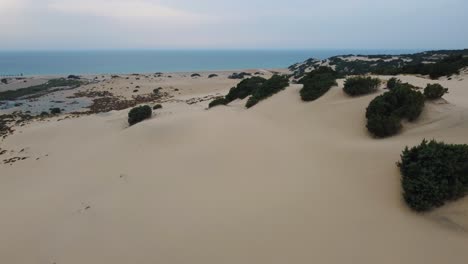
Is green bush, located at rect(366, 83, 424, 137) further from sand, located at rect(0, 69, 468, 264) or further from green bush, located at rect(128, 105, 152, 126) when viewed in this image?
green bush, located at rect(128, 105, 152, 126)

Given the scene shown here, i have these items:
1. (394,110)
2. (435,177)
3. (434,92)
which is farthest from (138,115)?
(435,177)

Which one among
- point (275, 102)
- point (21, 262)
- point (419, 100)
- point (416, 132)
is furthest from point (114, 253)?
point (275, 102)

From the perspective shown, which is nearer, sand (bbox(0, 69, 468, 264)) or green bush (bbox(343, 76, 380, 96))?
sand (bbox(0, 69, 468, 264))

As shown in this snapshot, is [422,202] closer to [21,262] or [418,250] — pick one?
[418,250]

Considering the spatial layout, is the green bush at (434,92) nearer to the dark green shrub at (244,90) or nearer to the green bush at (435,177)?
the green bush at (435,177)

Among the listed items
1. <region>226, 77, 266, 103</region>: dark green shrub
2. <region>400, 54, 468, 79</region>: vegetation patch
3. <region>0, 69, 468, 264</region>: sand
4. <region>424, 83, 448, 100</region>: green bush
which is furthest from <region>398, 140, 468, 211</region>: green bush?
<region>400, 54, 468, 79</region>: vegetation patch

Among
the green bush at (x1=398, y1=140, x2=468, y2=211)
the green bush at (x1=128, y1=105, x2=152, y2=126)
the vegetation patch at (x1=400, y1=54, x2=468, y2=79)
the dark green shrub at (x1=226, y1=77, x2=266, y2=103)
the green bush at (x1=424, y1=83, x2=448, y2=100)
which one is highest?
the green bush at (x1=424, y1=83, x2=448, y2=100)
